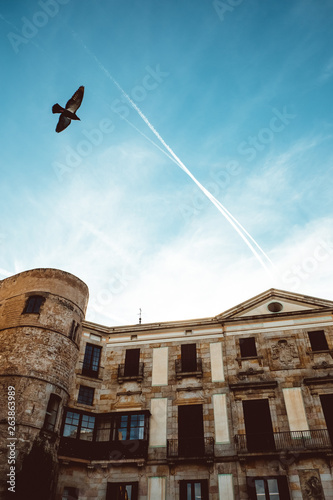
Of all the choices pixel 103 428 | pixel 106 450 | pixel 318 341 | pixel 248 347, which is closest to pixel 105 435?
→ pixel 103 428

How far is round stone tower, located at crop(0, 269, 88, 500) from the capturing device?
18453 mm

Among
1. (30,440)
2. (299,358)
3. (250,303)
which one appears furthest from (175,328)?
(30,440)

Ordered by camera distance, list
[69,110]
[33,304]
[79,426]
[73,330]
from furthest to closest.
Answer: [73,330] → [33,304] → [79,426] → [69,110]

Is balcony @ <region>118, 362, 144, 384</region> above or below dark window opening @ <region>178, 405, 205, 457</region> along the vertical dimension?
above

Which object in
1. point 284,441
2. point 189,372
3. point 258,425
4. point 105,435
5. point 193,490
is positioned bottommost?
point 193,490

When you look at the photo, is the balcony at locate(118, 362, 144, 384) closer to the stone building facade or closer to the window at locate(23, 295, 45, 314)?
the stone building facade

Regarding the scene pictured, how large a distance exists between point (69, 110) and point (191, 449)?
17.1m

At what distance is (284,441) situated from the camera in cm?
1941

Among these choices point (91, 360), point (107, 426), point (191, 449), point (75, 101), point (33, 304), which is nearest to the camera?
point (75, 101)

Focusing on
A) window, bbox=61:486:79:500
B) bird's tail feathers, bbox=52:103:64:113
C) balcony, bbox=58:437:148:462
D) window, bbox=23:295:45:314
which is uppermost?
bird's tail feathers, bbox=52:103:64:113

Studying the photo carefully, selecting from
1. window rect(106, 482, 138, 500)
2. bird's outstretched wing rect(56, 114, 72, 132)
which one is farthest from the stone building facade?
bird's outstretched wing rect(56, 114, 72, 132)

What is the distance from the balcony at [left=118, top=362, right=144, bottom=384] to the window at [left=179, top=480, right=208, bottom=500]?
5.92 metres

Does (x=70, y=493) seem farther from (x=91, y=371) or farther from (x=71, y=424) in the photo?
(x=91, y=371)

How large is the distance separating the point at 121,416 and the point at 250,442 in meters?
6.91
